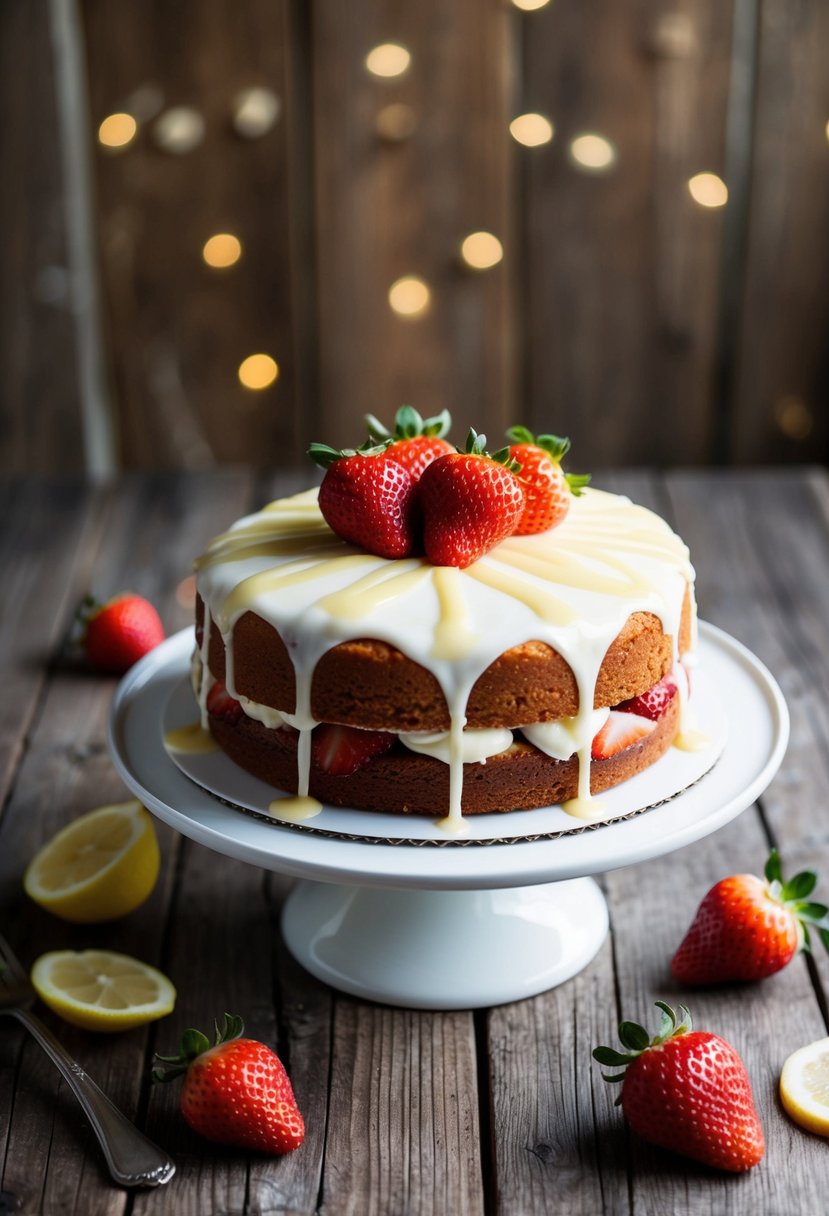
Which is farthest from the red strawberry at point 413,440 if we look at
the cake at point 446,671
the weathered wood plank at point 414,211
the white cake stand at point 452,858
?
the weathered wood plank at point 414,211

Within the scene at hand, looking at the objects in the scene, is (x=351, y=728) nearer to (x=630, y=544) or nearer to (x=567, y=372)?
(x=630, y=544)

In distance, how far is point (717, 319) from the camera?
11.3ft

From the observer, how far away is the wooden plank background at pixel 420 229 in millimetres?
3135

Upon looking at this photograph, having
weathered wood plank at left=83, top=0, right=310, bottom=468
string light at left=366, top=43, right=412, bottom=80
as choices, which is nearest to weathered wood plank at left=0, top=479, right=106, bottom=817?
weathered wood plank at left=83, top=0, right=310, bottom=468

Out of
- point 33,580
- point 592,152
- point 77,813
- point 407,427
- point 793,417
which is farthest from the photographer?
point 793,417

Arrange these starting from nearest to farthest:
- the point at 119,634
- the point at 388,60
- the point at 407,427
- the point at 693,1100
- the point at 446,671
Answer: the point at 693,1100
the point at 446,671
the point at 407,427
the point at 119,634
the point at 388,60

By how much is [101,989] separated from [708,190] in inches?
101

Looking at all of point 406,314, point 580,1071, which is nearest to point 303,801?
point 580,1071

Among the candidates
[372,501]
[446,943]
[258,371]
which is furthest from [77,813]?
[258,371]

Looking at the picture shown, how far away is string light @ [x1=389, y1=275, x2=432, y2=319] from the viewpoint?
3.37 metres

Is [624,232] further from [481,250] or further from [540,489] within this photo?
[540,489]

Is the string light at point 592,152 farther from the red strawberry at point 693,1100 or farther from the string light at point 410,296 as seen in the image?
the red strawberry at point 693,1100

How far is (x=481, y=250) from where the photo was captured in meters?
3.34

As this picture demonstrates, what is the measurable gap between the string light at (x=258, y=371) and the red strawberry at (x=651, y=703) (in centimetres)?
215
